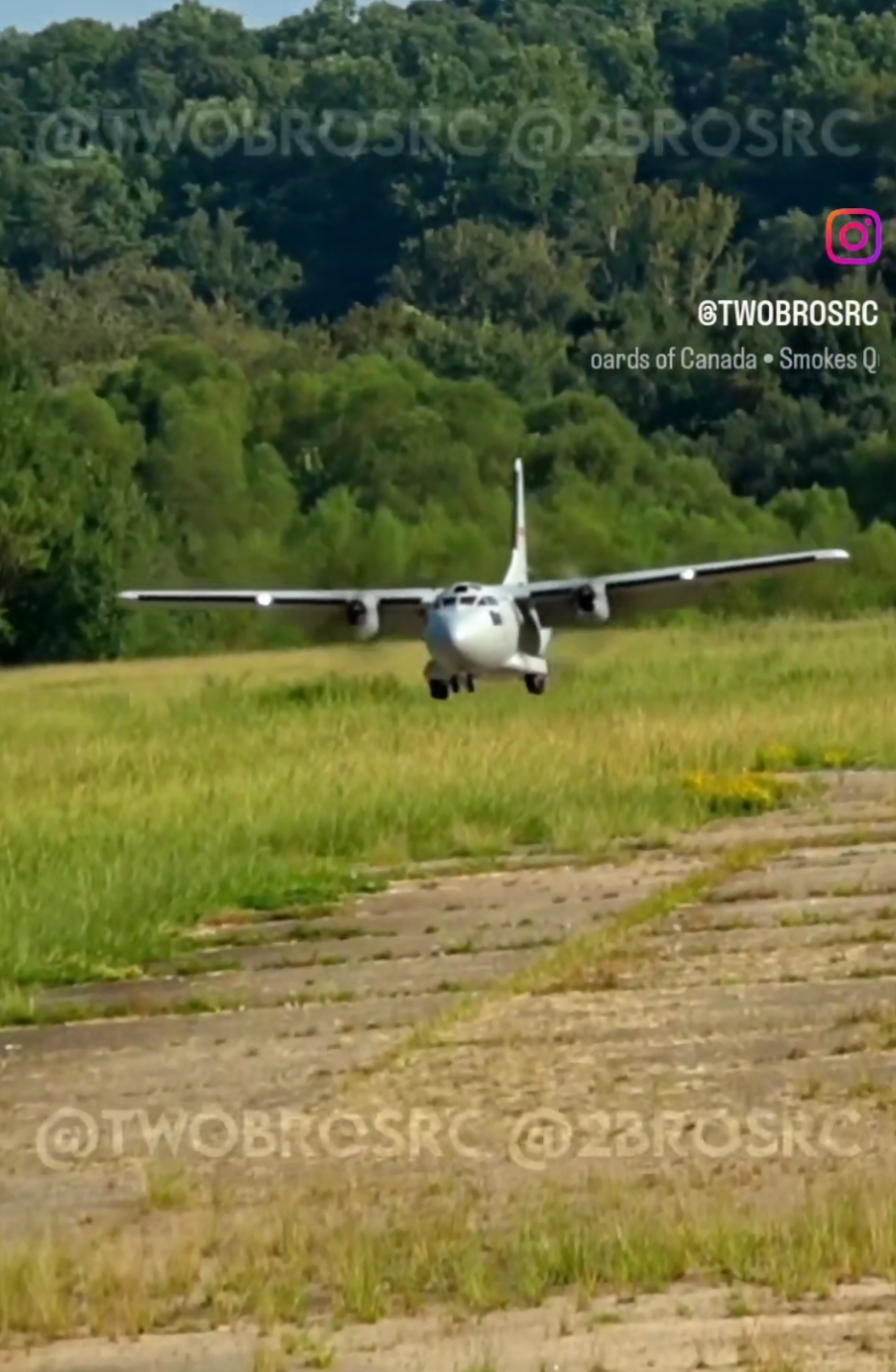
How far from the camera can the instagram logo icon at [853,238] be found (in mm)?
97188

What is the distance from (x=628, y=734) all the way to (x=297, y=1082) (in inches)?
725

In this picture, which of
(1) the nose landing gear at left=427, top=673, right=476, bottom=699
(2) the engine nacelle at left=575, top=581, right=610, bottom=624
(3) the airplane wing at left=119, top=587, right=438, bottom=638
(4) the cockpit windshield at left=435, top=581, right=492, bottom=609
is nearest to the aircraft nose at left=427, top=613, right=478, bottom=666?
(4) the cockpit windshield at left=435, top=581, right=492, bottom=609

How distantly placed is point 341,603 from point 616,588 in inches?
146

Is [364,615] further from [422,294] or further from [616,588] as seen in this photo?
[422,294]

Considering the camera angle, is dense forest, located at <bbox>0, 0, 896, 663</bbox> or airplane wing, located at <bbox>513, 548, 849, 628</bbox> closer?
airplane wing, located at <bbox>513, 548, 849, 628</bbox>

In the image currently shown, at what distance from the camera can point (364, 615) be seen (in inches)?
Result: 1447

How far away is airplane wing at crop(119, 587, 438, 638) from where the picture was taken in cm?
3659

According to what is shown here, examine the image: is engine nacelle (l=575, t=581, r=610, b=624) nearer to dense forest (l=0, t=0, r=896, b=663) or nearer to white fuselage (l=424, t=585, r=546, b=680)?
white fuselage (l=424, t=585, r=546, b=680)

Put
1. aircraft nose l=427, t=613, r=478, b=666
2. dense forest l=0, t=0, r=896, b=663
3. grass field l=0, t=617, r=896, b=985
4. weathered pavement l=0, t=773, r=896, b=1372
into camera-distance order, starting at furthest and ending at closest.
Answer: dense forest l=0, t=0, r=896, b=663, aircraft nose l=427, t=613, r=478, b=666, grass field l=0, t=617, r=896, b=985, weathered pavement l=0, t=773, r=896, b=1372

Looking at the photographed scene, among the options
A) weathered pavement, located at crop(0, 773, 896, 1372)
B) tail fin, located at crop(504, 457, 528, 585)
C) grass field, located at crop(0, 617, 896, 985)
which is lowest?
weathered pavement, located at crop(0, 773, 896, 1372)

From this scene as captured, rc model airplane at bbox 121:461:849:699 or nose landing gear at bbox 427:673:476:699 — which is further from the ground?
rc model airplane at bbox 121:461:849:699

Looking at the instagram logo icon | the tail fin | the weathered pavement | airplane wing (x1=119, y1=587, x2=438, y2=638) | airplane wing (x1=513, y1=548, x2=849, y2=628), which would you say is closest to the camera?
the weathered pavement

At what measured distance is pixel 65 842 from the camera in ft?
72.1

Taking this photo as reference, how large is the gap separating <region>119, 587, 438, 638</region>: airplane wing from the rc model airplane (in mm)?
12
